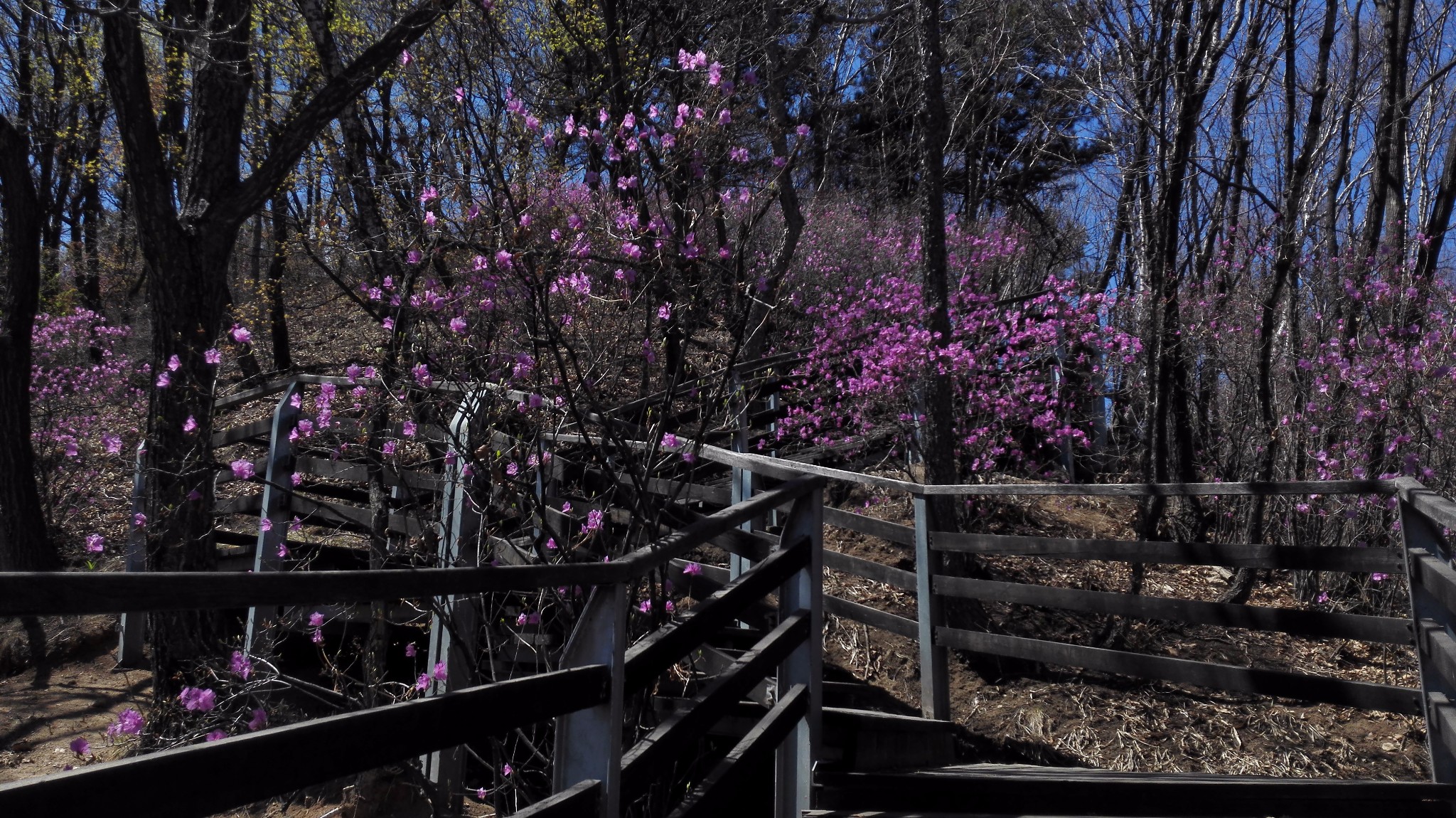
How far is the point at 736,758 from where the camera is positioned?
10.3ft

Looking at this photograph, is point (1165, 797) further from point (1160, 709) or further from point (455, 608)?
point (455, 608)

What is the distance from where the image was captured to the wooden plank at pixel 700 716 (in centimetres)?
255

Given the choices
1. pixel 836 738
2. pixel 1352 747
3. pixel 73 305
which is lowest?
pixel 1352 747

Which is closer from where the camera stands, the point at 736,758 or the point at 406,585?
the point at 406,585

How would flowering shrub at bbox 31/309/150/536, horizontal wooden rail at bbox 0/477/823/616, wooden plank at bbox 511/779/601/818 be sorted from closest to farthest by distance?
horizontal wooden rail at bbox 0/477/823/616
wooden plank at bbox 511/779/601/818
flowering shrub at bbox 31/309/150/536

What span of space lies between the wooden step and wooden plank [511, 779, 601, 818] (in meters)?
1.61

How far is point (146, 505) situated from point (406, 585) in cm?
703

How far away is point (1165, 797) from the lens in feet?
11.9

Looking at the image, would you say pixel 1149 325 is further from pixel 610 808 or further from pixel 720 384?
pixel 610 808

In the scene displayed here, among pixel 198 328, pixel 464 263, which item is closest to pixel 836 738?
pixel 464 263

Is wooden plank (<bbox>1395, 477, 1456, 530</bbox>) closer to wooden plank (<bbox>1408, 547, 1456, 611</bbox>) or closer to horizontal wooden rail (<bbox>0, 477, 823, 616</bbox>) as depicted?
wooden plank (<bbox>1408, 547, 1456, 611</bbox>)

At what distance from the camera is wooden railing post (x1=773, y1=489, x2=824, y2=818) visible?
12.6 feet

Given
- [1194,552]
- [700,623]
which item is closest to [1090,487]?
[1194,552]

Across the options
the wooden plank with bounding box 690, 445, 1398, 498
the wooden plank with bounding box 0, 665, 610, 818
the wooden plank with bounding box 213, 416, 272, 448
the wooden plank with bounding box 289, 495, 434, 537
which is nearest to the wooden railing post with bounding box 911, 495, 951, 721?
the wooden plank with bounding box 690, 445, 1398, 498
